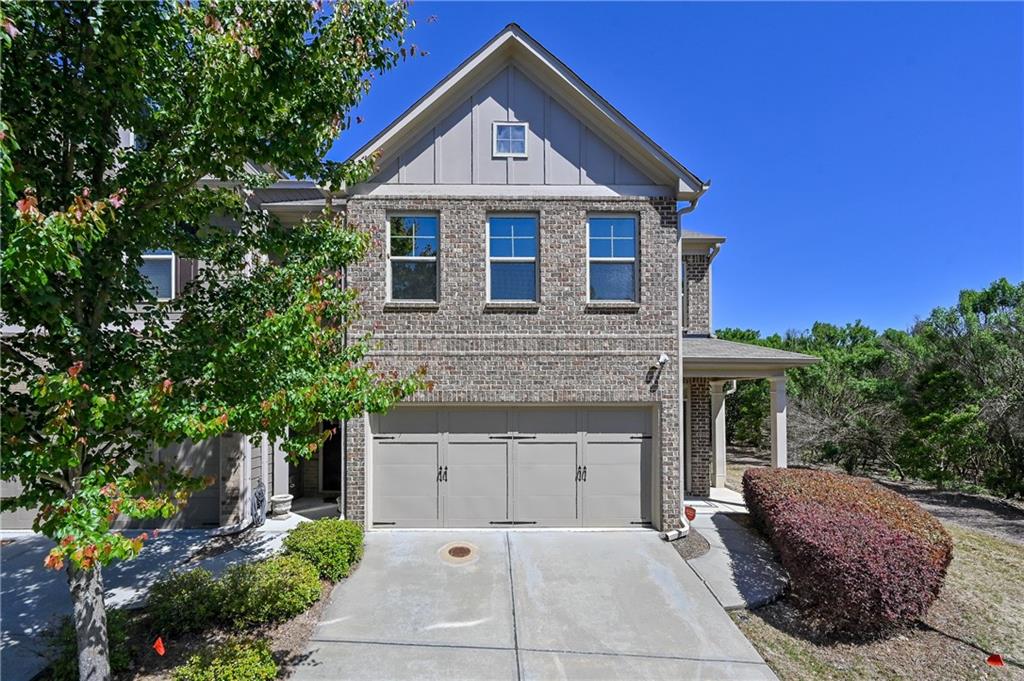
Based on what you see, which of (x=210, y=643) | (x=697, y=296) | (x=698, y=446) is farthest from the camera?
(x=697, y=296)

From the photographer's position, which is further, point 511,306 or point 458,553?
point 511,306

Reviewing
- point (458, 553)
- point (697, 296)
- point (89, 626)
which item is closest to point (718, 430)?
point (697, 296)

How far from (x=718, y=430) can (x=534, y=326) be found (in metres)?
6.38

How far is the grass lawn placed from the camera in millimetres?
4695

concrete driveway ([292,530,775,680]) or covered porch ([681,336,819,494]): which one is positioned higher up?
covered porch ([681,336,819,494])

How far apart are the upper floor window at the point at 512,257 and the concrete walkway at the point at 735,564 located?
499 cm

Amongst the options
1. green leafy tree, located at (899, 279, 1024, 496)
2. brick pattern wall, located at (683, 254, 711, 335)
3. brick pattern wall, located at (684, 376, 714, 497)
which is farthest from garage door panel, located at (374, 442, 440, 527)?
green leafy tree, located at (899, 279, 1024, 496)

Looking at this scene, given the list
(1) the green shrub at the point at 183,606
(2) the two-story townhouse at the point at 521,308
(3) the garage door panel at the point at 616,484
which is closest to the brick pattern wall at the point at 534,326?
(2) the two-story townhouse at the point at 521,308

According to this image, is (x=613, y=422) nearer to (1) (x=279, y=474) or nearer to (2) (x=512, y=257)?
(2) (x=512, y=257)

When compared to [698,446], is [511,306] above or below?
above

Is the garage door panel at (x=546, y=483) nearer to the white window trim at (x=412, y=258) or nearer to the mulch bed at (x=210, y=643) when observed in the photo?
the white window trim at (x=412, y=258)

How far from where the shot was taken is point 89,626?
388 centimetres

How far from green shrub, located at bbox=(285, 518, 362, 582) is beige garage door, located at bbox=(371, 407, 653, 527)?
1302 millimetres

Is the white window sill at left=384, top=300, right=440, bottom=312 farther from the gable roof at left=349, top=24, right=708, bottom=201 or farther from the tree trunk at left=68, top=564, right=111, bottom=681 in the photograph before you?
the tree trunk at left=68, top=564, right=111, bottom=681
